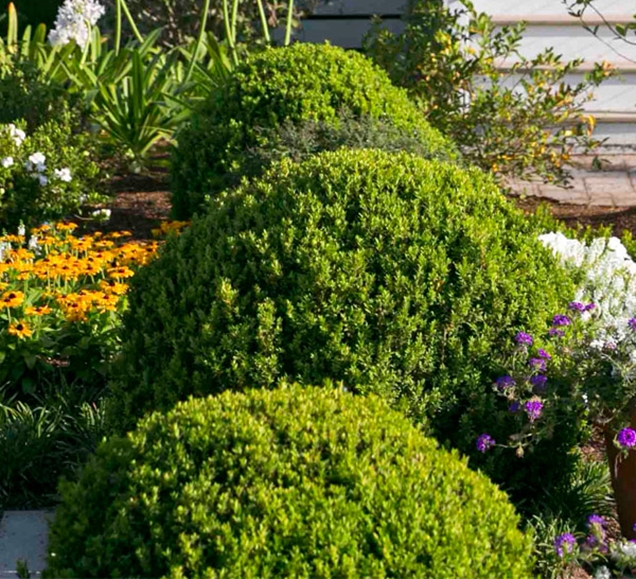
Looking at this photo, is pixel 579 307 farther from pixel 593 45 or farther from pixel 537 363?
pixel 593 45

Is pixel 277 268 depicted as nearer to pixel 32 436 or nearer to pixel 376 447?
pixel 376 447

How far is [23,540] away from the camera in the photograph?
3.61 metres

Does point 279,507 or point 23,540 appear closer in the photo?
point 279,507

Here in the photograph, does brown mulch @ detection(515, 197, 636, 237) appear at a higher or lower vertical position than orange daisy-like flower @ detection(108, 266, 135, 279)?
lower

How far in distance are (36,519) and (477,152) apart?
12.9ft

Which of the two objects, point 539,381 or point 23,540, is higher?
point 539,381

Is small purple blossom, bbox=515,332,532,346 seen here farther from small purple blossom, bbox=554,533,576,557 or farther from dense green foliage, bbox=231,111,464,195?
dense green foliage, bbox=231,111,464,195

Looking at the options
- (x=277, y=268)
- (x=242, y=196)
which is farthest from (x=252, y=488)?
(x=242, y=196)

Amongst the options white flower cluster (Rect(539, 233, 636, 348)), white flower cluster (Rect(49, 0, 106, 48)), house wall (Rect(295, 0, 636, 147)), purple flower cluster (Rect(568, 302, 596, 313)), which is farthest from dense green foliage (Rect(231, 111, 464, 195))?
house wall (Rect(295, 0, 636, 147))

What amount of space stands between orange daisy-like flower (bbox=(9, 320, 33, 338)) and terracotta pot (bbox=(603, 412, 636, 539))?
2.21 metres

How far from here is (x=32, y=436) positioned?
4016 millimetres

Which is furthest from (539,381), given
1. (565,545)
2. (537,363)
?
(565,545)

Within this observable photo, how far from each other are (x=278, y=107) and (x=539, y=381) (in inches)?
103

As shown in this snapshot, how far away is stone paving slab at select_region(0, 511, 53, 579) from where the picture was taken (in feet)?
11.2
